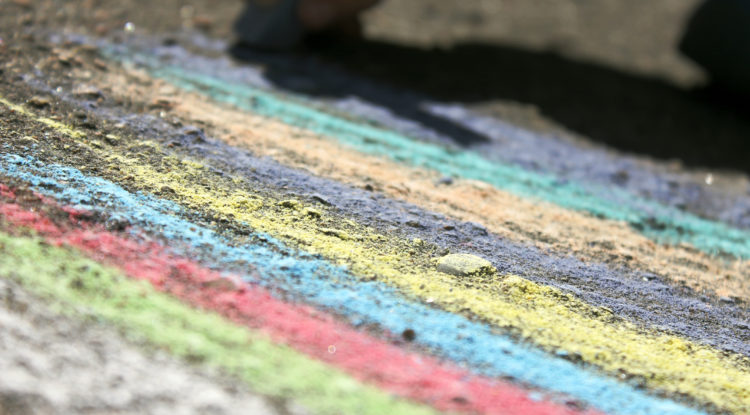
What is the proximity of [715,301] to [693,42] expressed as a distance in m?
3.51

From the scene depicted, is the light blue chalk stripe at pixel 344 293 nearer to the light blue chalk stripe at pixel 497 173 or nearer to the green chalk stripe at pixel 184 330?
the green chalk stripe at pixel 184 330

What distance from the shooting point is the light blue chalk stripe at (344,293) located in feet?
7.49

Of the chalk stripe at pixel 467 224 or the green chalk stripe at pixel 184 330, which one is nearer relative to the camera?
the green chalk stripe at pixel 184 330

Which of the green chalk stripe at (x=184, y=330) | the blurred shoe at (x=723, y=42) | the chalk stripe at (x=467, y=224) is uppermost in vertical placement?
the blurred shoe at (x=723, y=42)

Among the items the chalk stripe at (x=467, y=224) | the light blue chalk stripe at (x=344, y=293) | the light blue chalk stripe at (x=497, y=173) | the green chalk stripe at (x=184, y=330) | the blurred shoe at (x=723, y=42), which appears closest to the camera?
the green chalk stripe at (x=184, y=330)

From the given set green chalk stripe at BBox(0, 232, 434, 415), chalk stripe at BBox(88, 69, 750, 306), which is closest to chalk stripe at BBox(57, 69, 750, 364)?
chalk stripe at BBox(88, 69, 750, 306)

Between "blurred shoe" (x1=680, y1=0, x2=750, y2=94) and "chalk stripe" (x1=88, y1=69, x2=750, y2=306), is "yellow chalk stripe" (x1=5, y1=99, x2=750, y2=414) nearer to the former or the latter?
"chalk stripe" (x1=88, y1=69, x2=750, y2=306)

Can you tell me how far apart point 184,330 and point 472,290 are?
1118 millimetres

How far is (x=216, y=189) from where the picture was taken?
3.03m

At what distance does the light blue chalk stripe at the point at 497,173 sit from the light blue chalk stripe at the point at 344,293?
1.41 m

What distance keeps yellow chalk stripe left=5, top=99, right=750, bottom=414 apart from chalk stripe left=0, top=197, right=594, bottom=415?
34 centimetres

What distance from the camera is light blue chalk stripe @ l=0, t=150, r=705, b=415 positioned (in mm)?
2283

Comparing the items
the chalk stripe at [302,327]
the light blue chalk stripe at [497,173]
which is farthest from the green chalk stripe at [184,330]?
the light blue chalk stripe at [497,173]

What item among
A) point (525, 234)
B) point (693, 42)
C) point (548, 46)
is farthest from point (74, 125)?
point (693, 42)
